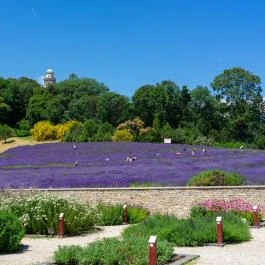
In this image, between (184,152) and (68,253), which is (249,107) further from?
(68,253)

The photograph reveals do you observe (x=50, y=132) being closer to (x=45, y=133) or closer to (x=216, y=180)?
(x=45, y=133)

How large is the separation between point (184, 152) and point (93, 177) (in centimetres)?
2119

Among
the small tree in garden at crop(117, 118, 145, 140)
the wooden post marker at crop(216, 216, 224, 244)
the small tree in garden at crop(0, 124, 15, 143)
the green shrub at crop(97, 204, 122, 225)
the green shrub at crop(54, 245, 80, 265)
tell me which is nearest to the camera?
the green shrub at crop(54, 245, 80, 265)

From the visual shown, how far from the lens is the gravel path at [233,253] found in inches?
457

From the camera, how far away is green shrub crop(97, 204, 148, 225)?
2026 centimetres

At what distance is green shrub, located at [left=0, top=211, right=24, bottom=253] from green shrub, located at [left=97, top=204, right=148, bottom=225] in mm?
5651

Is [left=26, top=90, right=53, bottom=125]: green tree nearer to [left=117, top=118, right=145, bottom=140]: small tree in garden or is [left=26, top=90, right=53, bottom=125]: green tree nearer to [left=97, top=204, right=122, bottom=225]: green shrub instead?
[left=117, top=118, right=145, bottom=140]: small tree in garden

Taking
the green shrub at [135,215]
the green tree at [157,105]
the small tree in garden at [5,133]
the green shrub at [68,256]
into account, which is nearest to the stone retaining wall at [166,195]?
the green shrub at [135,215]

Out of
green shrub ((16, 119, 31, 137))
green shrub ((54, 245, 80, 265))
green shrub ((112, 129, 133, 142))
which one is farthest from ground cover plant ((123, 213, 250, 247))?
green shrub ((16, 119, 31, 137))

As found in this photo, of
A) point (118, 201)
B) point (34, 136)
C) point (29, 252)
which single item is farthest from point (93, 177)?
point (34, 136)

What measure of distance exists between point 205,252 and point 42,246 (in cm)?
456

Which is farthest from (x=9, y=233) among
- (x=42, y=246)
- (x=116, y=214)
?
(x=116, y=214)

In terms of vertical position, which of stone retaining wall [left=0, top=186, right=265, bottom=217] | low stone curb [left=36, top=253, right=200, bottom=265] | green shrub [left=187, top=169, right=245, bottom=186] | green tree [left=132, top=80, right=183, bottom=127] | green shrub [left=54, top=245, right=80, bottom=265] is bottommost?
low stone curb [left=36, top=253, right=200, bottom=265]

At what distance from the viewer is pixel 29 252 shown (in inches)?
555
